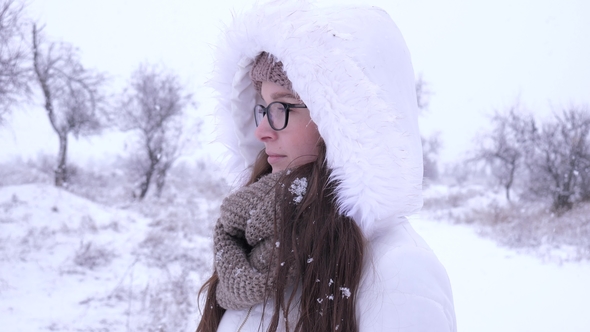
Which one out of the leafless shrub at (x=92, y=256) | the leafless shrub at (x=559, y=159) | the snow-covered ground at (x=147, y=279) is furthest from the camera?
the leafless shrub at (x=559, y=159)

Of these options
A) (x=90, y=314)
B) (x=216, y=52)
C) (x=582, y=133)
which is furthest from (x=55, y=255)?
(x=582, y=133)

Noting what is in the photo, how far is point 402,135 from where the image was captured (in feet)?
3.59

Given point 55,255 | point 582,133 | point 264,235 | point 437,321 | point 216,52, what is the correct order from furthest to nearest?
point 582,133 → point 55,255 → point 216,52 → point 264,235 → point 437,321

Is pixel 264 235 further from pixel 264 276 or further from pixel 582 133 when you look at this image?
pixel 582 133

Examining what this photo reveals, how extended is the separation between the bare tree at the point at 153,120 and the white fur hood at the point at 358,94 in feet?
48.8

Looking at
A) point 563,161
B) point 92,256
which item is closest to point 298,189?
point 92,256

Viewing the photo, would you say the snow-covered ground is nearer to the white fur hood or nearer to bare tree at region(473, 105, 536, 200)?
the white fur hood

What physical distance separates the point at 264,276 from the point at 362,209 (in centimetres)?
34

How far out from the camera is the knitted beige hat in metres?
1.29

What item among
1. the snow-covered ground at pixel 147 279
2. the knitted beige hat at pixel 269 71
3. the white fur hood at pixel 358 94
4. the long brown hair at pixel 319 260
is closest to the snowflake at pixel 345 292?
the long brown hair at pixel 319 260

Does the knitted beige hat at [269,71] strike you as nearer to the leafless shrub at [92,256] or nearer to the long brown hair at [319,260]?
the long brown hair at [319,260]

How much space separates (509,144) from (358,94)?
18.5 metres

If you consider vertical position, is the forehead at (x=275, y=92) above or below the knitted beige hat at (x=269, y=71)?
below

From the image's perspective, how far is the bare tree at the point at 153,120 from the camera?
15.0 metres
